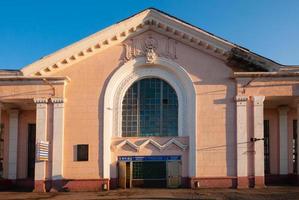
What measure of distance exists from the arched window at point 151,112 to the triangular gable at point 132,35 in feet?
10.1

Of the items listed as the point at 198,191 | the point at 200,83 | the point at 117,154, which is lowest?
the point at 198,191

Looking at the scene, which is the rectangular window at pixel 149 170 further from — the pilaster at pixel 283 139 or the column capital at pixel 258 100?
the pilaster at pixel 283 139

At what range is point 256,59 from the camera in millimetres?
24344

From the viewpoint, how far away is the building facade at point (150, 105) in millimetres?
23906

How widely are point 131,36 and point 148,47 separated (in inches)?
45.9

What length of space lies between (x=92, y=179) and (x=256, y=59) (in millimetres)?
11033

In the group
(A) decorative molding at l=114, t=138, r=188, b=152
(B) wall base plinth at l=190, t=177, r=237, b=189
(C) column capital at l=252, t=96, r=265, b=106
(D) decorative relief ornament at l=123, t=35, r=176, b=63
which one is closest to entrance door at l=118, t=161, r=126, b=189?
(A) decorative molding at l=114, t=138, r=188, b=152

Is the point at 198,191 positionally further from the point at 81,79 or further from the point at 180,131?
the point at 81,79

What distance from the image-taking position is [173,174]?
24.5 meters

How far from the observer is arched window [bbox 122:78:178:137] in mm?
24906

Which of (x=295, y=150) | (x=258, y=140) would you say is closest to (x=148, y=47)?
(x=258, y=140)

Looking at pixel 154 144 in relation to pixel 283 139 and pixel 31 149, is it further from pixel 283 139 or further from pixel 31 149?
pixel 31 149

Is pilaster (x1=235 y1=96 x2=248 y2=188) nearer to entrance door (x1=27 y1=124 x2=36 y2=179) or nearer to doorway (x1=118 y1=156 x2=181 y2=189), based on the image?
doorway (x1=118 y1=156 x2=181 y2=189)

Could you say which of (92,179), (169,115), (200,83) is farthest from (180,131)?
(92,179)
